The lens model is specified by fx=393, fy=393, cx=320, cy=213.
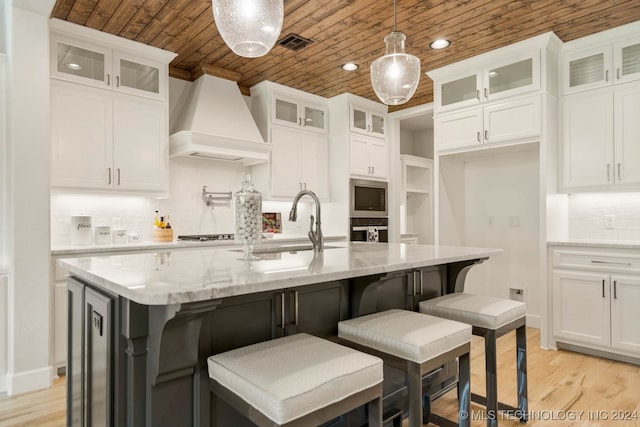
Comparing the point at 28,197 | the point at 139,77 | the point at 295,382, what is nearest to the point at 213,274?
the point at 295,382

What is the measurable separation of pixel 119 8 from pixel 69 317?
226cm

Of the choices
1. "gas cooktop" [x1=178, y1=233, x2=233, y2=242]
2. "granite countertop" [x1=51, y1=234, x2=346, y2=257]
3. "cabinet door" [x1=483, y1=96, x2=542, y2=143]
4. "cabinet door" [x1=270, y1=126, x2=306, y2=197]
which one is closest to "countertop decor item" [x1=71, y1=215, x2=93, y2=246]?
"granite countertop" [x1=51, y1=234, x2=346, y2=257]

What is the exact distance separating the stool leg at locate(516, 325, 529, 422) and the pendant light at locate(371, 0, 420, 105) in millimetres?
1563

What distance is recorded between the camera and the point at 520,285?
4254 millimetres

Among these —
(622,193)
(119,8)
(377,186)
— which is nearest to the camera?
(119,8)

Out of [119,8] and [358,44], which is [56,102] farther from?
→ [358,44]

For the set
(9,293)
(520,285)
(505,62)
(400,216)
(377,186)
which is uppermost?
(505,62)

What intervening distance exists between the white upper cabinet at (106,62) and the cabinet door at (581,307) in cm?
396

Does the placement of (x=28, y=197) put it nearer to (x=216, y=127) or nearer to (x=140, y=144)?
(x=140, y=144)

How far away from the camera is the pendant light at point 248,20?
169cm

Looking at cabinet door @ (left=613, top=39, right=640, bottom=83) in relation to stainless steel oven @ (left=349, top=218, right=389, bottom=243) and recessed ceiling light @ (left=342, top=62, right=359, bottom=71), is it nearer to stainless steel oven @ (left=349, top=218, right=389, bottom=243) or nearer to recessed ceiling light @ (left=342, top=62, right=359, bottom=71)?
recessed ceiling light @ (left=342, top=62, right=359, bottom=71)

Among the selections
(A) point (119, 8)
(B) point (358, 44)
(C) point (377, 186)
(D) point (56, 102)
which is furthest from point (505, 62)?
(D) point (56, 102)

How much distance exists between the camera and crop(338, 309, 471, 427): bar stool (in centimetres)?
148

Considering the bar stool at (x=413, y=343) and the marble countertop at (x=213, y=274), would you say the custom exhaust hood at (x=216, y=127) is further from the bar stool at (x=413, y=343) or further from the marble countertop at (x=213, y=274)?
the bar stool at (x=413, y=343)
